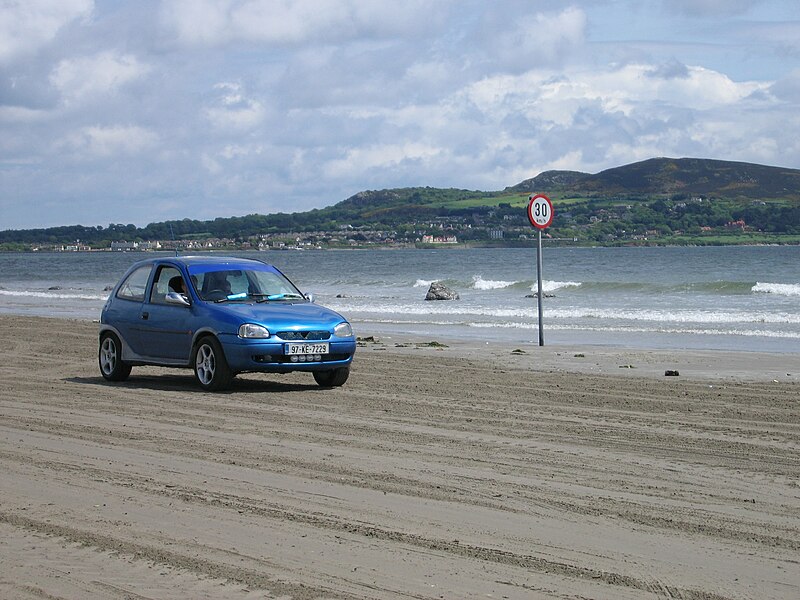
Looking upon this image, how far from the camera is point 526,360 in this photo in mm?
17781

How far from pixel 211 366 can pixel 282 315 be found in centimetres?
102

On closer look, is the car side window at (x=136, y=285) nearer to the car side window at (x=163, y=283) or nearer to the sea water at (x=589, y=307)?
the car side window at (x=163, y=283)

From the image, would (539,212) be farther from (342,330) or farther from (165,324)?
(165,324)

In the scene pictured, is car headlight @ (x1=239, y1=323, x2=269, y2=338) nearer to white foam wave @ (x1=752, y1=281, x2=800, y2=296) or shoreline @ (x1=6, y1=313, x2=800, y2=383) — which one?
shoreline @ (x1=6, y1=313, x2=800, y2=383)

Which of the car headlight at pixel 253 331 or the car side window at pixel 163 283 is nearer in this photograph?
the car headlight at pixel 253 331

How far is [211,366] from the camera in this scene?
13875mm

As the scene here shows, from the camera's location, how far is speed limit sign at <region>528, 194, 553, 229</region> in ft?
65.9

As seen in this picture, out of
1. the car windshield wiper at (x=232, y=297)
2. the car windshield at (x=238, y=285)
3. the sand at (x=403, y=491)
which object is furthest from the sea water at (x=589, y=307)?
the sand at (x=403, y=491)

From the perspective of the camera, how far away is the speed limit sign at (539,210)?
2009 cm

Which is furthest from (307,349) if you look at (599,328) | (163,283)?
(599,328)

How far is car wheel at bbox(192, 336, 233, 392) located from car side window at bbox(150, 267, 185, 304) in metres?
0.96

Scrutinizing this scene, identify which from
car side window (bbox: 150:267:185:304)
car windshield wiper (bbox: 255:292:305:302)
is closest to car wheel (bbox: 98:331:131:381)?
car side window (bbox: 150:267:185:304)

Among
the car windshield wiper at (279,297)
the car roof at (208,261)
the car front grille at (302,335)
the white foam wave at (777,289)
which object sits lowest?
the white foam wave at (777,289)

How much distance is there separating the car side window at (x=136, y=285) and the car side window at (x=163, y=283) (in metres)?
0.21
